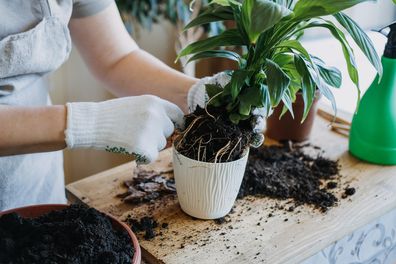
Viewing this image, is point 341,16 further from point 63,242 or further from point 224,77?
point 63,242

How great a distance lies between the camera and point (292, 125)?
1.23 m

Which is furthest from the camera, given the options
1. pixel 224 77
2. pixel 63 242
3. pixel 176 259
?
pixel 224 77

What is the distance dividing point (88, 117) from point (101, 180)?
0.92 ft

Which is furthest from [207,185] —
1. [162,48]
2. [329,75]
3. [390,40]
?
[162,48]

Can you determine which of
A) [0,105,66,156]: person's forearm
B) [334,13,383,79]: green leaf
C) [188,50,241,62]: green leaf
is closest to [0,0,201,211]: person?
[0,105,66,156]: person's forearm

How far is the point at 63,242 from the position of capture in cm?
72

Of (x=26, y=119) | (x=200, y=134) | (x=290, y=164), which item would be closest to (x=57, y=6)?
(x=26, y=119)

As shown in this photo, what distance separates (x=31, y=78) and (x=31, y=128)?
203 millimetres

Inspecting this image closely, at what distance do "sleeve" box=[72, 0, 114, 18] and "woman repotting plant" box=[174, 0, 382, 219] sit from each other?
10.9 inches

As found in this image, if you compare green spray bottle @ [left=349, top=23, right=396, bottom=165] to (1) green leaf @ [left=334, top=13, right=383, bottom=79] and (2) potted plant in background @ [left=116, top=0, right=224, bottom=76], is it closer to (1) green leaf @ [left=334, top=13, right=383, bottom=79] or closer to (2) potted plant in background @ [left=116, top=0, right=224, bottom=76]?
(1) green leaf @ [left=334, top=13, right=383, bottom=79]

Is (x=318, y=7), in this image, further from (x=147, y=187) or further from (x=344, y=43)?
(x=147, y=187)

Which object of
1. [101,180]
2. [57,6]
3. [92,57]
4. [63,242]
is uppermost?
[57,6]

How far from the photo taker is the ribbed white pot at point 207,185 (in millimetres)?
873

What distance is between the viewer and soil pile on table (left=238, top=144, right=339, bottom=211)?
1013mm
